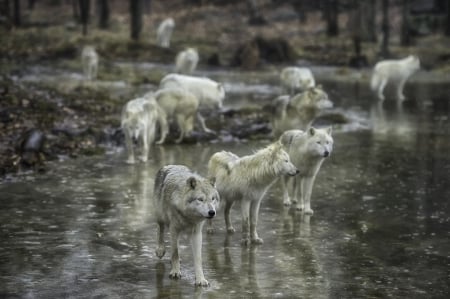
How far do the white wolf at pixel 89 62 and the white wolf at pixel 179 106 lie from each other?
1185 cm

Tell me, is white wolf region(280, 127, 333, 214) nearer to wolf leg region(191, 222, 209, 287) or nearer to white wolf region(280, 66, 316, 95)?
wolf leg region(191, 222, 209, 287)

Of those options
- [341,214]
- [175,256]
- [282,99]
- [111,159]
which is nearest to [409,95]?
[282,99]

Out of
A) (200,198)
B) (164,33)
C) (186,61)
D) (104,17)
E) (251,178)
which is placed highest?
(104,17)

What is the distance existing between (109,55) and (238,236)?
29219 millimetres

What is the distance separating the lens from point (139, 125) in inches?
675

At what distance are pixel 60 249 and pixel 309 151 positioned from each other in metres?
4.06

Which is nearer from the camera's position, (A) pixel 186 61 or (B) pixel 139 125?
(B) pixel 139 125

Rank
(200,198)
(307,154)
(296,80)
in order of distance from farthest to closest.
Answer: (296,80) → (307,154) → (200,198)

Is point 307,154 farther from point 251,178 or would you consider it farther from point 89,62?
point 89,62

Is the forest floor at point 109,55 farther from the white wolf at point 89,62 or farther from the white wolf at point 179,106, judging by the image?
the white wolf at point 179,106

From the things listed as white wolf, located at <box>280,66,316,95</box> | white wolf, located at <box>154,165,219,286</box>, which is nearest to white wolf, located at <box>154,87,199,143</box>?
white wolf, located at <box>280,66,316,95</box>

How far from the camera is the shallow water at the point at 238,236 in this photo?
9.39m

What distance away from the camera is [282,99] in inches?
736

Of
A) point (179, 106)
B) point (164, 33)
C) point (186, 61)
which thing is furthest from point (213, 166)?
point (164, 33)
